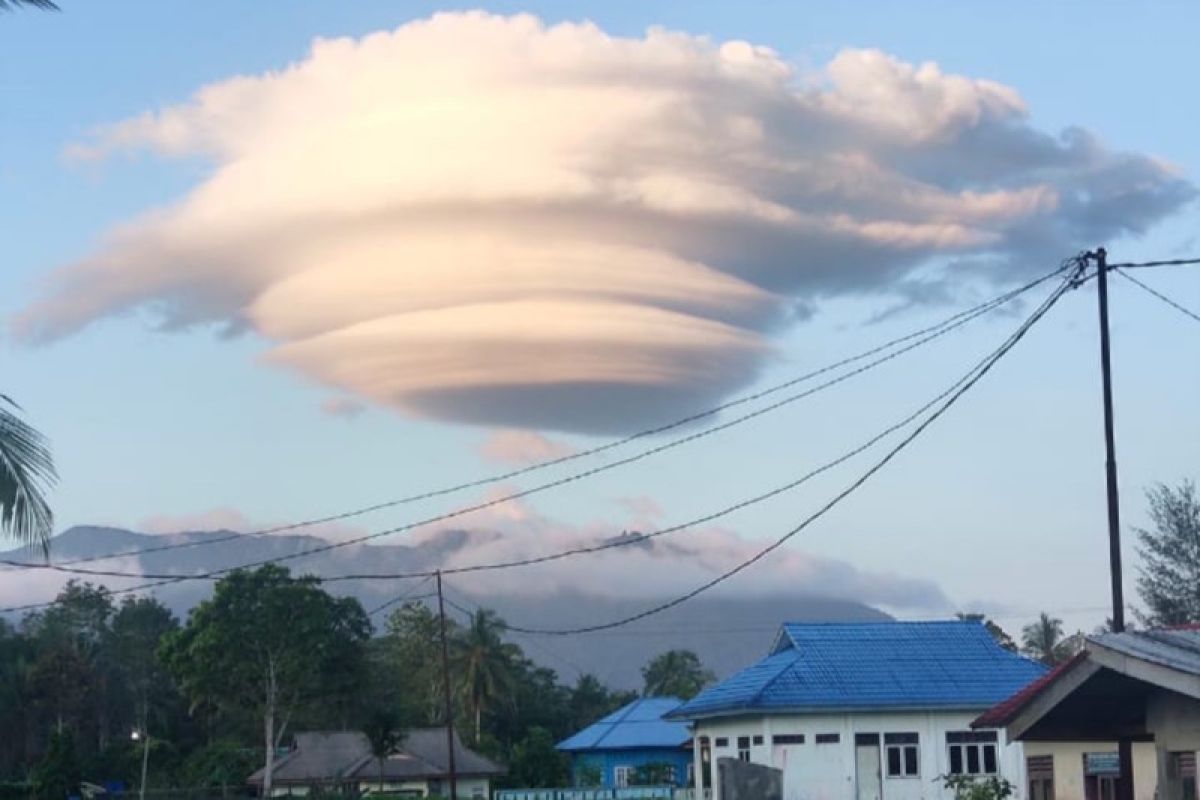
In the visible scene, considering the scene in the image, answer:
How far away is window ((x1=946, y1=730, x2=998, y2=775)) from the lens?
50.4m


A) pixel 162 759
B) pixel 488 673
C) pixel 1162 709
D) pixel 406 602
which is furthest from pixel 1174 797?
pixel 406 602

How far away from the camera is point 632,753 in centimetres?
7781

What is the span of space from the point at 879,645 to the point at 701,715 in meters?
5.65

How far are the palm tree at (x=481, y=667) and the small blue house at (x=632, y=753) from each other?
114ft

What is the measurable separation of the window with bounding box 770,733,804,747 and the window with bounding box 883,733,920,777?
243 cm

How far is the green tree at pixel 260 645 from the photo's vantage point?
9212 cm

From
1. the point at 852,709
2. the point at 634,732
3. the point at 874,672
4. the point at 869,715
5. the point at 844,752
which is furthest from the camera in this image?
the point at 634,732

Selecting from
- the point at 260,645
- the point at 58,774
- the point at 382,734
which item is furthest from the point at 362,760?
the point at 58,774

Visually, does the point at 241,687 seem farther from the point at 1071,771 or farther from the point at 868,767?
the point at 1071,771

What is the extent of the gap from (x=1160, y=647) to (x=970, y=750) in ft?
124

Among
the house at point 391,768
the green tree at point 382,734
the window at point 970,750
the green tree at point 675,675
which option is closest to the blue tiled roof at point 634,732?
the house at point 391,768

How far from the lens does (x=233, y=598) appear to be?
93000 mm

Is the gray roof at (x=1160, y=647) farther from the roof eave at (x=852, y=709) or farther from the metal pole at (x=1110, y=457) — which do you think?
the roof eave at (x=852, y=709)

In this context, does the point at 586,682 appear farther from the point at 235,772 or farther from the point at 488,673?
the point at 235,772
